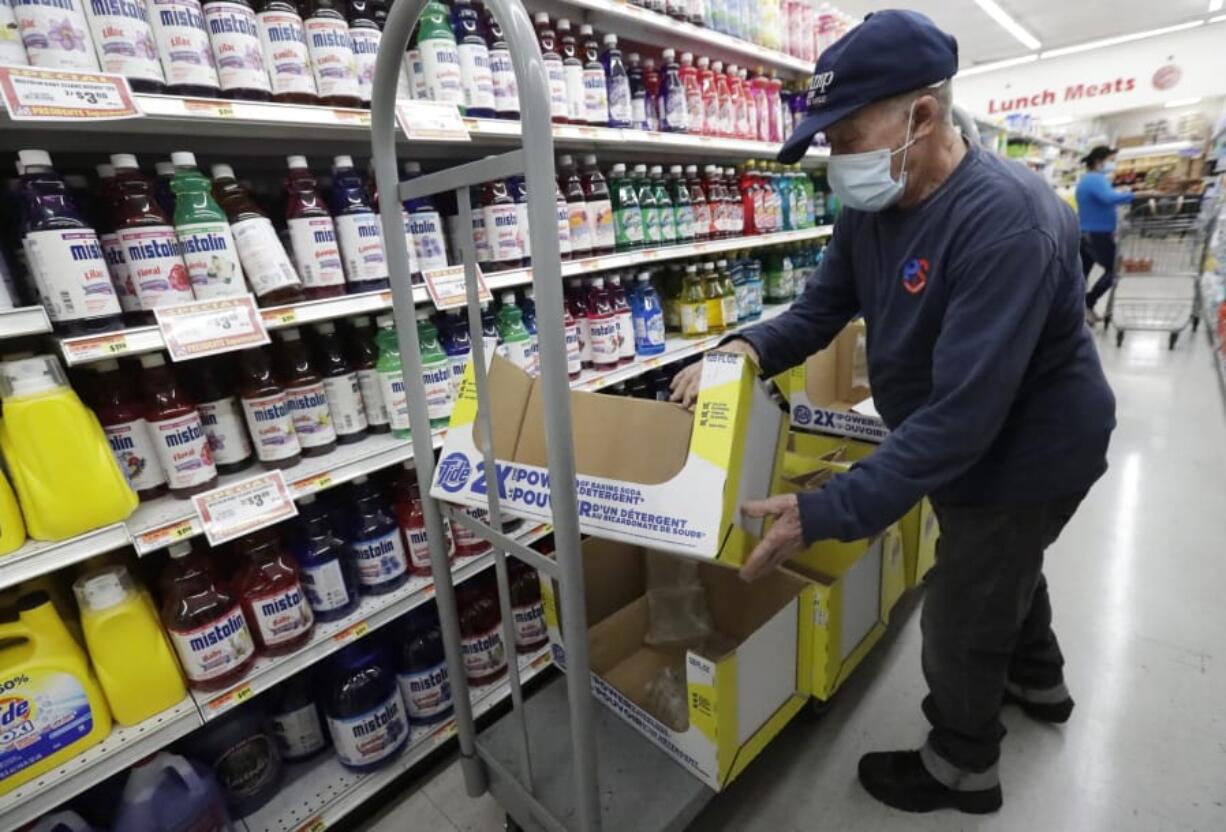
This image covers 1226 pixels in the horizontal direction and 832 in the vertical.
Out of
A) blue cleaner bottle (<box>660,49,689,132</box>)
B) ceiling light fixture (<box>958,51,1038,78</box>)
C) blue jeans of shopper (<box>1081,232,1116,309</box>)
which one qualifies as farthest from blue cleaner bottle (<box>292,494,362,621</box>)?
ceiling light fixture (<box>958,51,1038,78</box>)

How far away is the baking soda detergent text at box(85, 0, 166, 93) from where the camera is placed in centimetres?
103

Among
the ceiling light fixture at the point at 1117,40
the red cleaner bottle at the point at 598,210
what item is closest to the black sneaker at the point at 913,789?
the red cleaner bottle at the point at 598,210

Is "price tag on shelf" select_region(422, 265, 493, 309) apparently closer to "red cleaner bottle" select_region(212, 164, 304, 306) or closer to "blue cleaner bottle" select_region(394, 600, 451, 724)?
"red cleaner bottle" select_region(212, 164, 304, 306)


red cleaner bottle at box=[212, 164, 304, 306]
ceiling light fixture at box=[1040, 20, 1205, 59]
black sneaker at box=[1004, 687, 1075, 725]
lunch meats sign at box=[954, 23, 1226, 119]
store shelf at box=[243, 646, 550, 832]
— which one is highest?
ceiling light fixture at box=[1040, 20, 1205, 59]

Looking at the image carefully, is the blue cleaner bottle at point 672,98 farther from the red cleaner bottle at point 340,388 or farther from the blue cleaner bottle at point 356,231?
the red cleaner bottle at point 340,388

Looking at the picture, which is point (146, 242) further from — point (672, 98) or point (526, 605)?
point (672, 98)

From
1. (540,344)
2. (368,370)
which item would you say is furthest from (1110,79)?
(540,344)

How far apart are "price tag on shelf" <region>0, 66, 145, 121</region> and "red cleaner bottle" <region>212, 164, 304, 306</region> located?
248 mm

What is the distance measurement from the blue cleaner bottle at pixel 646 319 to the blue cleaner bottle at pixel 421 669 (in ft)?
3.88

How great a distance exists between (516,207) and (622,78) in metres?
0.71

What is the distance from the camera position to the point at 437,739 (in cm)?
169

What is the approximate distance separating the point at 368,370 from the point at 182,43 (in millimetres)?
743

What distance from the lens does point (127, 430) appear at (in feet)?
3.86

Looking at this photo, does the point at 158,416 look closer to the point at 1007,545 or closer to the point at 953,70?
the point at 953,70
